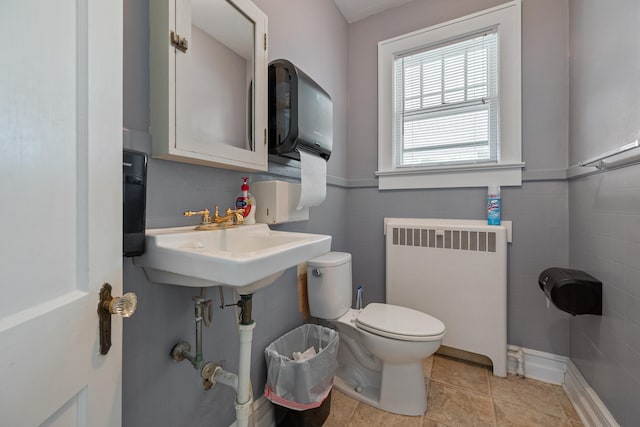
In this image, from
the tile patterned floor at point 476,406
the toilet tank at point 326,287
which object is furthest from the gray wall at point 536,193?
the toilet tank at point 326,287

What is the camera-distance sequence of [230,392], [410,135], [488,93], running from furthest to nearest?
[410,135]
[488,93]
[230,392]

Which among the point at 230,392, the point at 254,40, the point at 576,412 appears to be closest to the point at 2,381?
the point at 230,392

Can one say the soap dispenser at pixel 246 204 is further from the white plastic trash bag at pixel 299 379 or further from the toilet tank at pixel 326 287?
the white plastic trash bag at pixel 299 379

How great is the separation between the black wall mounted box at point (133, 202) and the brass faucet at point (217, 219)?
7.6 inches

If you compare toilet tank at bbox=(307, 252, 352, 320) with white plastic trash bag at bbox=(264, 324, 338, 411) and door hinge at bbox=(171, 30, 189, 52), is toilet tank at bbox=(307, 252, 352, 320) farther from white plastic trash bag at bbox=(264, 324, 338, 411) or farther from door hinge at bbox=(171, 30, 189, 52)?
door hinge at bbox=(171, 30, 189, 52)

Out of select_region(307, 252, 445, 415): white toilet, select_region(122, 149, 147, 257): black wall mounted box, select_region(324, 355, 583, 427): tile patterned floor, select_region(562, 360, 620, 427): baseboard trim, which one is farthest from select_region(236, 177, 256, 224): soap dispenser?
select_region(562, 360, 620, 427): baseboard trim

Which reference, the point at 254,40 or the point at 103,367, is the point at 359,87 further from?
the point at 103,367

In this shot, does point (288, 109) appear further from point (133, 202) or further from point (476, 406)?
point (476, 406)

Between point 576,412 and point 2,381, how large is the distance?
2055 millimetres

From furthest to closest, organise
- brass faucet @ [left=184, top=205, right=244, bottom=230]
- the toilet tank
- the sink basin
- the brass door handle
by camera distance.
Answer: the toilet tank
brass faucet @ [left=184, top=205, right=244, bottom=230]
the sink basin
the brass door handle

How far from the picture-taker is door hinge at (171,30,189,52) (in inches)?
31.1

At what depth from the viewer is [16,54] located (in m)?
0.31

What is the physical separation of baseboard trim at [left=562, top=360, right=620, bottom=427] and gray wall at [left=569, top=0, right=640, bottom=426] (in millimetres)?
35

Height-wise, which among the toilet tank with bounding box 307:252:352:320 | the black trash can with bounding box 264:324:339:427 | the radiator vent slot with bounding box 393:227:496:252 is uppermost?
the radiator vent slot with bounding box 393:227:496:252
